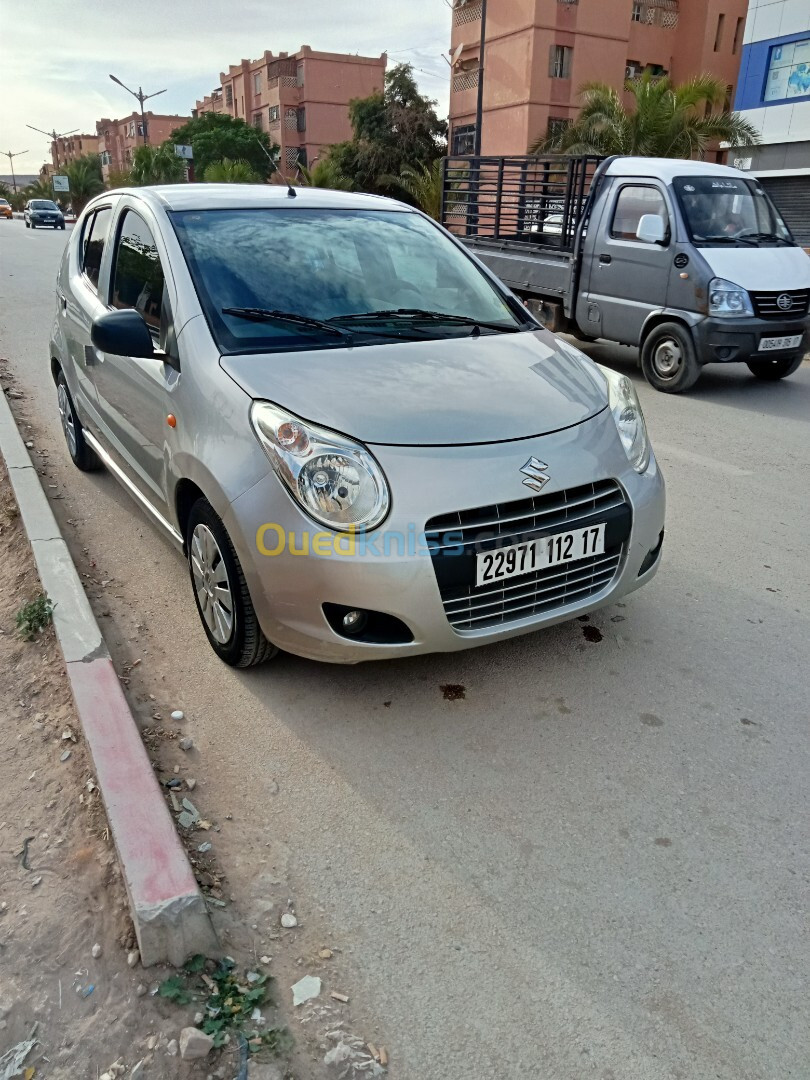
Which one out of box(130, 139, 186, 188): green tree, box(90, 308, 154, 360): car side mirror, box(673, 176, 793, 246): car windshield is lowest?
box(90, 308, 154, 360): car side mirror

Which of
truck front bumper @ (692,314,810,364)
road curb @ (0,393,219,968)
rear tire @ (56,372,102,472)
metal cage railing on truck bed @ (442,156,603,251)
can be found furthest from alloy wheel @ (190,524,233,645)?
metal cage railing on truck bed @ (442,156,603,251)

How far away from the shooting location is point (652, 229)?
8211 millimetres

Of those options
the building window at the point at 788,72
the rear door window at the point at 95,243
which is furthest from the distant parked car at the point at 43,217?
the rear door window at the point at 95,243

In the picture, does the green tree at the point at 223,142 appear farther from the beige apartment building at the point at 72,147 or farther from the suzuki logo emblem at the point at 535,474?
the beige apartment building at the point at 72,147

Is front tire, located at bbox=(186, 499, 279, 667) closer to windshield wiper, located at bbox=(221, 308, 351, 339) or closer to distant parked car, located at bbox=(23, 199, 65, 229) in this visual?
windshield wiper, located at bbox=(221, 308, 351, 339)

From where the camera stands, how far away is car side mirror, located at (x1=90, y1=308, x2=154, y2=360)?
330cm

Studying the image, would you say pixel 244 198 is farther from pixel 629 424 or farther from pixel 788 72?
pixel 788 72

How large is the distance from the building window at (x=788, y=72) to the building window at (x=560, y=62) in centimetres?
866

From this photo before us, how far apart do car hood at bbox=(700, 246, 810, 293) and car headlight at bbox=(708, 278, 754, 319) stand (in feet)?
0.20

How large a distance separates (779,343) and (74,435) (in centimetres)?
634

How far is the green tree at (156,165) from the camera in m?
51.1

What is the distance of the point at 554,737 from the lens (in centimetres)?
295

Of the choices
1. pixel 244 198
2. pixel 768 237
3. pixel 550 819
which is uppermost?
pixel 244 198

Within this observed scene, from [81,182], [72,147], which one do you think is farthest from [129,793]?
[72,147]
